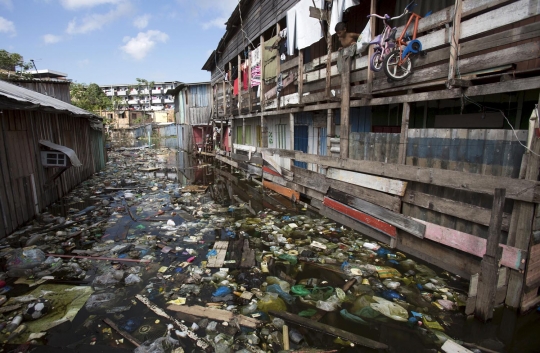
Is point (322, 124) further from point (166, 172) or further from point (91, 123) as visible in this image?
point (91, 123)

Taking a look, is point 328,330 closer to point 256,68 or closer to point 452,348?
point 452,348

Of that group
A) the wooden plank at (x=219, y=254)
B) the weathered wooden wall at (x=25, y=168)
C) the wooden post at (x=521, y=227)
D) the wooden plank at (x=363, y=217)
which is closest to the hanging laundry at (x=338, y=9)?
the wooden plank at (x=363, y=217)

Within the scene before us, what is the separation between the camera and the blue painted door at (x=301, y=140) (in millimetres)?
9352

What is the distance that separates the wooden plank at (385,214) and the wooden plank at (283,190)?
6.12 feet

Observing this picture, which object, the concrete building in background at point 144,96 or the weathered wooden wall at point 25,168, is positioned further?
the concrete building in background at point 144,96

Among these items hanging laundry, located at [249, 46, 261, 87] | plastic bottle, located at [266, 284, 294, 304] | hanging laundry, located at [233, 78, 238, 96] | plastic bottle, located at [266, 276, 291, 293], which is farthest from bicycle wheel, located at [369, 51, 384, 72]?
hanging laundry, located at [233, 78, 238, 96]

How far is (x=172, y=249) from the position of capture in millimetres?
5539

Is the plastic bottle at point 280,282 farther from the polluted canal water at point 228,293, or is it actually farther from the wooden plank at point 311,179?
the wooden plank at point 311,179

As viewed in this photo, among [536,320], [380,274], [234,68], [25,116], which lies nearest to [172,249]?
[380,274]

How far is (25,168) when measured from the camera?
6.65m

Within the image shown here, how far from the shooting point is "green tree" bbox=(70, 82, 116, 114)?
104 ft

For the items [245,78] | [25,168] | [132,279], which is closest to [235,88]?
[245,78]

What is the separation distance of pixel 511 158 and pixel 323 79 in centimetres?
472

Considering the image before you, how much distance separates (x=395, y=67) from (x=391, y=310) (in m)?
4.03
